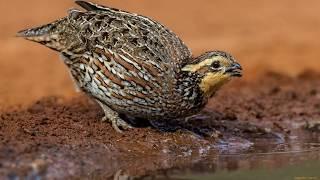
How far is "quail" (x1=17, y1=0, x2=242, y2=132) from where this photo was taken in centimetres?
1070

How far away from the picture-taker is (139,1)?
20.4 m

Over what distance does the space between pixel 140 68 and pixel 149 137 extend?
0.94 meters

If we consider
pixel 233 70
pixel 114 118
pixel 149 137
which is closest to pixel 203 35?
pixel 114 118

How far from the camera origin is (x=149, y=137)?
36.3 ft

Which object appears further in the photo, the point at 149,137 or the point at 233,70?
the point at 149,137

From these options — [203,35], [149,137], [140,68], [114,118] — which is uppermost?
[203,35]

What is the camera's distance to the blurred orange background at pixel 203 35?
611 inches

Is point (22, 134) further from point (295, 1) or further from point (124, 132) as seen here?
point (295, 1)

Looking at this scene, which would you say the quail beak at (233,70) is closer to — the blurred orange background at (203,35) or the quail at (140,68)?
the quail at (140,68)

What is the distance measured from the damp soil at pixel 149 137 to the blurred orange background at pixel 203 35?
1873mm

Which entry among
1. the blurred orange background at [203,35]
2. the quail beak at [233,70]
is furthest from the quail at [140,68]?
the blurred orange background at [203,35]

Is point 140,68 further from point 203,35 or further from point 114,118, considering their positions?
point 203,35

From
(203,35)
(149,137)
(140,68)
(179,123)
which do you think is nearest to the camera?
(140,68)

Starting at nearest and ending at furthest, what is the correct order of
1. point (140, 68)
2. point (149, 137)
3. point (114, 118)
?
point (140, 68)
point (149, 137)
point (114, 118)
